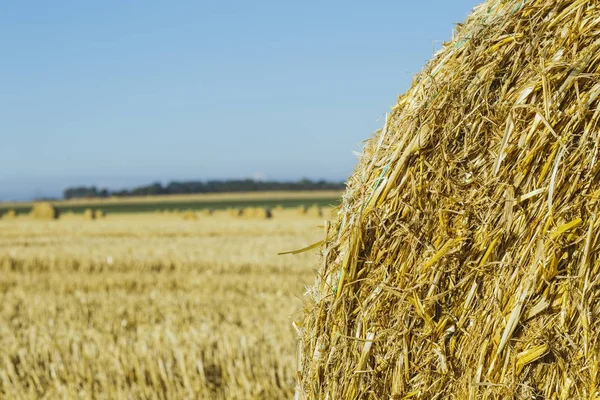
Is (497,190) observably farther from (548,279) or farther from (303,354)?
(303,354)

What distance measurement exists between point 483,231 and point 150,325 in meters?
4.69

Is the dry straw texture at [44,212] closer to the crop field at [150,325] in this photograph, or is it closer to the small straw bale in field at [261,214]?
the small straw bale in field at [261,214]

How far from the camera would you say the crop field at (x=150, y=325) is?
5.06 m

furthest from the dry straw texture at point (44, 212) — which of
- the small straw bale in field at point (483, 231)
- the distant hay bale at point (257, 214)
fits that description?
the small straw bale in field at point (483, 231)

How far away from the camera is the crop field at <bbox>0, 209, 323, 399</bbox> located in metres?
5.06

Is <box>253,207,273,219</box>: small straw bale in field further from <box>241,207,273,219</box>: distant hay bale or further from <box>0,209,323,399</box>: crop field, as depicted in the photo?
<box>0,209,323,399</box>: crop field

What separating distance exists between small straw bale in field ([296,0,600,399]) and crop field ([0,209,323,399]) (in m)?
0.39

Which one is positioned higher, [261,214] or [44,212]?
[44,212]

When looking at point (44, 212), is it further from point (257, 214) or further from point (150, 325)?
point (150, 325)

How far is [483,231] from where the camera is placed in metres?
2.57

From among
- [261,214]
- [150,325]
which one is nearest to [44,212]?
[261,214]

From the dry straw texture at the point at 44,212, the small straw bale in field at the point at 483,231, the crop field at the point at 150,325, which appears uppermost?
the small straw bale in field at the point at 483,231

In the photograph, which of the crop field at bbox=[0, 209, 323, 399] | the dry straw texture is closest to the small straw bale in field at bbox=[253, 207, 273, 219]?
the dry straw texture

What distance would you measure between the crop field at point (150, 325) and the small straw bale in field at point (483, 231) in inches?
15.5
